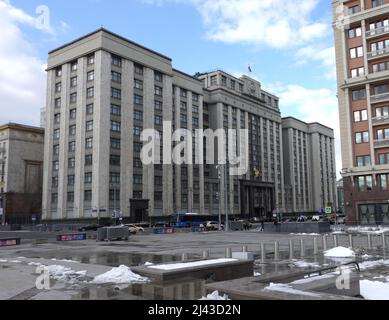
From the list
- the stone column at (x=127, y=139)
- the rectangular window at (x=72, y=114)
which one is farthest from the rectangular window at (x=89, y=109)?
the stone column at (x=127, y=139)

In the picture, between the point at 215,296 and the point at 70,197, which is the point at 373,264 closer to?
the point at 215,296

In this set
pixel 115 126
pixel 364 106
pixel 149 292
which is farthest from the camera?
pixel 115 126

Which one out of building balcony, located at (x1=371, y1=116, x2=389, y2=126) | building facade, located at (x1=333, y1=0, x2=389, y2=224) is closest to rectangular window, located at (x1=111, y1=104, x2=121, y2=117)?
building facade, located at (x1=333, y1=0, x2=389, y2=224)

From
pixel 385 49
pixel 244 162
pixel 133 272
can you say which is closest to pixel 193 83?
pixel 244 162

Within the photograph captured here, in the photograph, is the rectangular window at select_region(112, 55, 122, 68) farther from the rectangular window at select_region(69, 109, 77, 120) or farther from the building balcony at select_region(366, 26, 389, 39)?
the building balcony at select_region(366, 26, 389, 39)

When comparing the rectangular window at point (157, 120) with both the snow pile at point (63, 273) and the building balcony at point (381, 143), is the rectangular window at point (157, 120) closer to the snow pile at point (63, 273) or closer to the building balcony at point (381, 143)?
the building balcony at point (381, 143)

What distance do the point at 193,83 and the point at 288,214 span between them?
58.1 metres

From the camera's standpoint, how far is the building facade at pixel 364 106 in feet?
195

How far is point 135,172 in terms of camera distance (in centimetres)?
8144

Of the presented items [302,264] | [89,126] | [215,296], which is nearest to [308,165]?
[89,126]

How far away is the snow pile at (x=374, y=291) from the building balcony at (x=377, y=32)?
2336 inches

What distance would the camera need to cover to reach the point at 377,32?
61.1 metres

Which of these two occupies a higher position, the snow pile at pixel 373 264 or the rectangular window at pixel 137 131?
the rectangular window at pixel 137 131

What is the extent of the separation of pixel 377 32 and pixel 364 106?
11.3 meters
